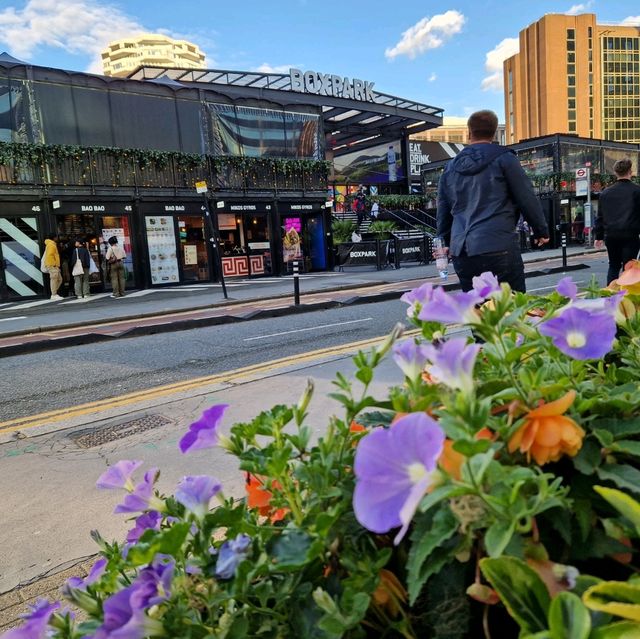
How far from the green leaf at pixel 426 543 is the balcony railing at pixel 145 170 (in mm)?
17959

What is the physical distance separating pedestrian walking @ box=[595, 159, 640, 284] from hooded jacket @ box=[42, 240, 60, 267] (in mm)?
13937

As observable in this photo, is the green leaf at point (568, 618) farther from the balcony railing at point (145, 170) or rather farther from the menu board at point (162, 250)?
the menu board at point (162, 250)

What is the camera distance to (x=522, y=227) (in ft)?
92.2

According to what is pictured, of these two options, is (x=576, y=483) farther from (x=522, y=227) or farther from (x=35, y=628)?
(x=522, y=227)

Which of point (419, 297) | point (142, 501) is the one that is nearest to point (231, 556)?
point (142, 501)

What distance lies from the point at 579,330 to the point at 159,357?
7.20 meters

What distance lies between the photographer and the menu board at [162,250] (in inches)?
737

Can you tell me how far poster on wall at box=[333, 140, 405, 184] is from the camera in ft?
126

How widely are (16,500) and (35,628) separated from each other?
2.87 metres

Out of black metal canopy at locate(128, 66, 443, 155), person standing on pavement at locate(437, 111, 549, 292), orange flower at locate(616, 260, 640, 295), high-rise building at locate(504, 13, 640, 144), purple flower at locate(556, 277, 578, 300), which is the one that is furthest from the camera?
high-rise building at locate(504, 13, 640, 144)

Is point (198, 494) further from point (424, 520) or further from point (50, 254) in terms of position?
point (50, 254)

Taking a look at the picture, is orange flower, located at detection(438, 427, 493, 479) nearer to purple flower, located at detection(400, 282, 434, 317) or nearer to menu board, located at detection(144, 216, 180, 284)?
purple flower, located at detection(400, 282, 434, 317)

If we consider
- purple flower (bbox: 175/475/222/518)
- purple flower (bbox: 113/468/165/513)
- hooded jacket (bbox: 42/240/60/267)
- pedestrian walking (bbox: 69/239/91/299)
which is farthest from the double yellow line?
hooded jacket (bbox: 42/240/60/267)

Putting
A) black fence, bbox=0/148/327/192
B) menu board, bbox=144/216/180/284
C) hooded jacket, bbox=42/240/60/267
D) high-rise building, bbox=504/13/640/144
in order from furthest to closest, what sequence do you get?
1. high-rise building, bbox=504/13/640/144
2. menu board, bbox=144/216/180/284
3. black fence, bbox=0/148/327/192
4. hooded jacket, bbox=42/240/60/267
